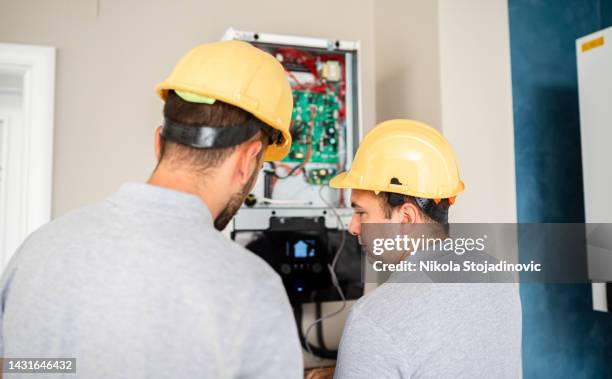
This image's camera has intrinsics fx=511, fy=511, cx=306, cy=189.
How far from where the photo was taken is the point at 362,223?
131 centimetres

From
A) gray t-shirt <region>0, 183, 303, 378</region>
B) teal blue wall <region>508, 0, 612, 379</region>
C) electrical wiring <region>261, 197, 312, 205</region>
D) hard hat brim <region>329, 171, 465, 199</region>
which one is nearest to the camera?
gray t-shirt <region>0, 183, 303, 378</region>

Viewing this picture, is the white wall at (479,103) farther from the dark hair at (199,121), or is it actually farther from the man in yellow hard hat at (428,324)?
the dark hair at (199,121)

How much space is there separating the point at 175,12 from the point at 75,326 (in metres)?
1.60

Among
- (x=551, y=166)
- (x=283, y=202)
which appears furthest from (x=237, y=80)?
(x=551, y=166)

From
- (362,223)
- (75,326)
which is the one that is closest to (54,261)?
(75,326)

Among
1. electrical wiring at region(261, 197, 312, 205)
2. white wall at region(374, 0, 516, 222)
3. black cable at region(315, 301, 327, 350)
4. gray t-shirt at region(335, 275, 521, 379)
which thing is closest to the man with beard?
gray t-shirt at region(335, 275, 521, 379)

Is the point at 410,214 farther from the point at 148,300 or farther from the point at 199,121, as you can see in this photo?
the point at 148,300

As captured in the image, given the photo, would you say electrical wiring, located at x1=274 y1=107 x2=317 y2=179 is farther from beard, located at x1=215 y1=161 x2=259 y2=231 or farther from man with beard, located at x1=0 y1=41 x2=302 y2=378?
man with beard, located at x1=0 y1=41 x2=302 y2=378

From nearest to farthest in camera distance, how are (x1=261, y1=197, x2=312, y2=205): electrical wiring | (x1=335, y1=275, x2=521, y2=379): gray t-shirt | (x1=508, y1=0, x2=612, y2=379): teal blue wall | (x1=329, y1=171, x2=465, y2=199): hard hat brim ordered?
1. (x1=335, y1=275, x2=521, y2=379): gray t-shirt
2. (x1=329, y1=171, x2=465, y2=199): hard hat brim
3. (x1=261, y1=197, x2=312, y2=205): electrical wiring
4. (x1=508, y1=0, x2=612, y2=379): teal blue wall

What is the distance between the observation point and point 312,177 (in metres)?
1.87

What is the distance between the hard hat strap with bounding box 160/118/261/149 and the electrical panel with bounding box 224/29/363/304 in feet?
3.00

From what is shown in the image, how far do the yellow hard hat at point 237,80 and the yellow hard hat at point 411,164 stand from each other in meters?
0.36

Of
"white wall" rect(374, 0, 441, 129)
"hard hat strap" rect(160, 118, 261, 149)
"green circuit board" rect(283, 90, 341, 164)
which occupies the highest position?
"white wall" rect(374, 0, 441, 129)

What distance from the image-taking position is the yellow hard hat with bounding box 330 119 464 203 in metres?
1.25
